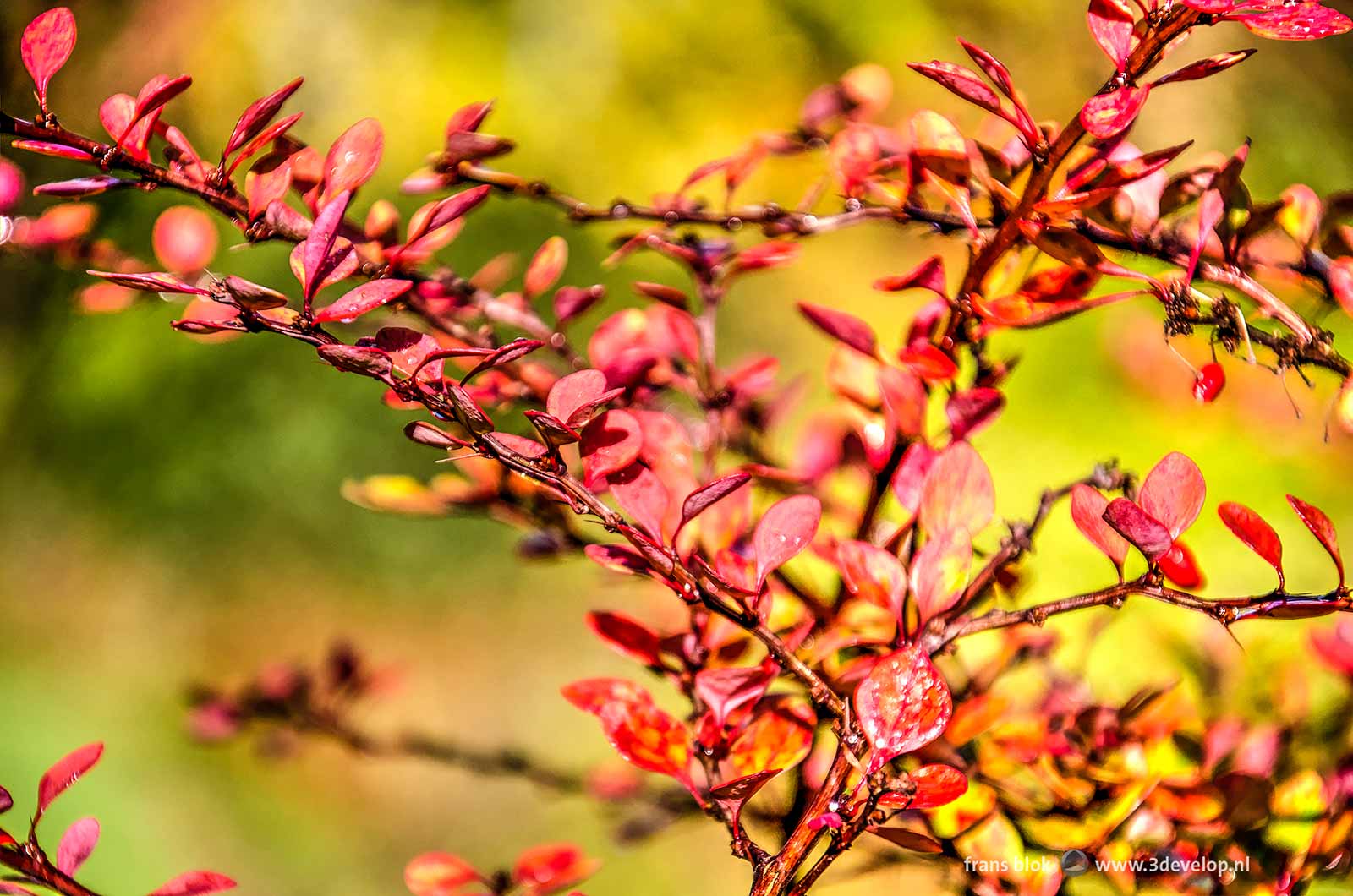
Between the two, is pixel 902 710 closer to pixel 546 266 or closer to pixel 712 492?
pixel 712 492

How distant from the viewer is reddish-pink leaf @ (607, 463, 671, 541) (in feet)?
1.28

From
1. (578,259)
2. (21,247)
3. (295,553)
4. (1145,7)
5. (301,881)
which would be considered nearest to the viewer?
(1145,7)

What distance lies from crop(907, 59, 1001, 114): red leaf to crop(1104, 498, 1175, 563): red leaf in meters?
0.15

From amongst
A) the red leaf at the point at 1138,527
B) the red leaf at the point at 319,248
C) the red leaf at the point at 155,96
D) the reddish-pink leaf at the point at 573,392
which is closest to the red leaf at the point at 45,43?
the red leaf at the point at 155,96

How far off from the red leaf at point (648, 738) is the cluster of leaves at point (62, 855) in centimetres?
16

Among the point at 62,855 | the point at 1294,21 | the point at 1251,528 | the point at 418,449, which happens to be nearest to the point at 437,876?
the point at 62,855

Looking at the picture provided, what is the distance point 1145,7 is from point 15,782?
105 centimetres

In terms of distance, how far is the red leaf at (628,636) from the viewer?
1.51 feet

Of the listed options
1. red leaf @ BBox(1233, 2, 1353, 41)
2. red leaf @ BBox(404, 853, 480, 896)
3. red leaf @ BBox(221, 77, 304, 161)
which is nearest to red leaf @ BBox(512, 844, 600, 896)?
red leaf @ BBox(404, 853, 480, 896)

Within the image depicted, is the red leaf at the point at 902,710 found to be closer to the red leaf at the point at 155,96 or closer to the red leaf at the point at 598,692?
the red leaf at the point at 598,692

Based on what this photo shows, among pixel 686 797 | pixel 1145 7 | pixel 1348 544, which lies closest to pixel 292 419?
pixel 686 797

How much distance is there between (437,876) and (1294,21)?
19.3 inches

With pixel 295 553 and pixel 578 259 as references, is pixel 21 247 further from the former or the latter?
pixel 578 259

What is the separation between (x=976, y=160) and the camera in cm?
43
